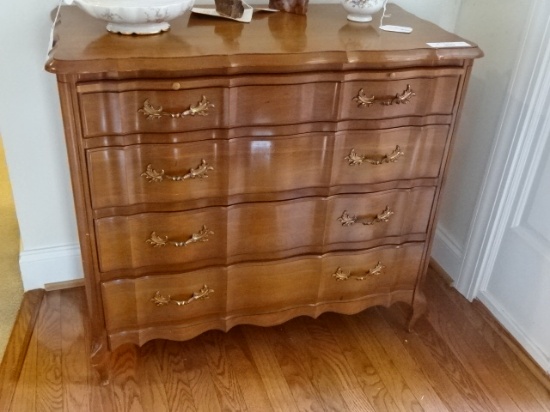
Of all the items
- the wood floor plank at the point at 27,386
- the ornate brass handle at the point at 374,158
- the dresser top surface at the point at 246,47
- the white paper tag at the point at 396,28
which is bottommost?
the wood floor plank at the point at 27,386

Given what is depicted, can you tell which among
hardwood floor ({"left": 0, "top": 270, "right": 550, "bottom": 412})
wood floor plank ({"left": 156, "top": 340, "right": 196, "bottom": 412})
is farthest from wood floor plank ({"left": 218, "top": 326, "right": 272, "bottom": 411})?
wood floor plank ({"left": 156, "top": 340, "right": 196, "bottom": 412})

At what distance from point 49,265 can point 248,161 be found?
0.98 meters

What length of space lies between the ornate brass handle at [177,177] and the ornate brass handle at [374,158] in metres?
0.38

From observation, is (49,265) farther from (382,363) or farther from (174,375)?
(382,363)

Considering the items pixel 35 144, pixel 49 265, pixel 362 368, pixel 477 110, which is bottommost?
pixel 362 368

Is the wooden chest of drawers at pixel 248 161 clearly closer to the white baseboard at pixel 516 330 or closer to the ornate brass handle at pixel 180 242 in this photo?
the ornate brass handle at pixel 180 242

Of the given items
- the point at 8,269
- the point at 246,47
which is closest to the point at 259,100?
the point at 246,47

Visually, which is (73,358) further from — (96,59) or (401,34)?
(401,34)

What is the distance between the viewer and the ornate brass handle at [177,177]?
138 cm

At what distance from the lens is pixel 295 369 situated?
1797mm

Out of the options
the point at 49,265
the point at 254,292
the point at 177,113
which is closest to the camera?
the point at 177,113

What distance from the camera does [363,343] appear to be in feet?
6.29

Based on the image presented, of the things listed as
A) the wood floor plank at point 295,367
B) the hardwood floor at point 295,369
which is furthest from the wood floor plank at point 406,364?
the wood floor plank at point 295,367

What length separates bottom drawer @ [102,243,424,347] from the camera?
1.57 m
